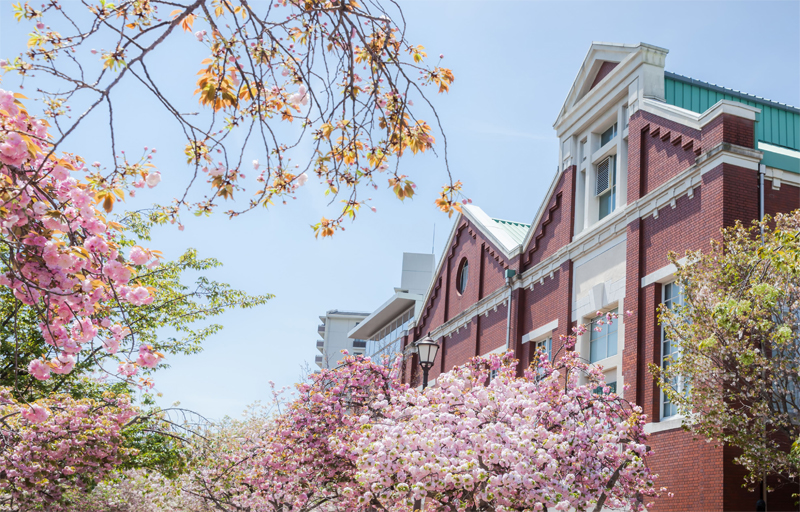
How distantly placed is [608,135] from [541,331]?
234 inches

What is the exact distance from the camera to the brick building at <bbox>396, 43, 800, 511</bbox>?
16.1 m

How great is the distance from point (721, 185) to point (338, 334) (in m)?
71.8

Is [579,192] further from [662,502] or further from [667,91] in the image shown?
[662,502]

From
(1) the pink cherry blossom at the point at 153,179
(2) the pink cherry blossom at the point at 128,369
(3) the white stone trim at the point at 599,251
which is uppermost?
(3) the white stone trim at the point at 599,251

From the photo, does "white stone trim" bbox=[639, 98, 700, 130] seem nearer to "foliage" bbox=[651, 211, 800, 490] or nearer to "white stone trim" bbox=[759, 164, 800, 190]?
"white stone trim" bbox=[759, 164, 800, 190]

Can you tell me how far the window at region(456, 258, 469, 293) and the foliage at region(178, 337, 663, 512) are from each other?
1330 centimetres

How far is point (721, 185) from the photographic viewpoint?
16.0m

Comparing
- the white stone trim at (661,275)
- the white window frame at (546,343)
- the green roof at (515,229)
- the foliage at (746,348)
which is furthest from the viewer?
the green roof at (515,229)

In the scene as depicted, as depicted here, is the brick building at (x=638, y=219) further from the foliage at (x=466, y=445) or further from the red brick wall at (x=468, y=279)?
the foliage at (x=466, y=445)

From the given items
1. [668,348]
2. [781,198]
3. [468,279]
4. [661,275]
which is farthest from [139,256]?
[468,279]

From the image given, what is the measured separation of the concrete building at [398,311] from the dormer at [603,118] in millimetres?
20885

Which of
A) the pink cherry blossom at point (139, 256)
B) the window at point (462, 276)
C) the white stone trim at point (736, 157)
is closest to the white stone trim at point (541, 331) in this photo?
the window at point (462, 276)

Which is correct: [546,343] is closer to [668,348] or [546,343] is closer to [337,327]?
[668,348]

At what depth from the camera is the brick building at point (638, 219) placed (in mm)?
16109
